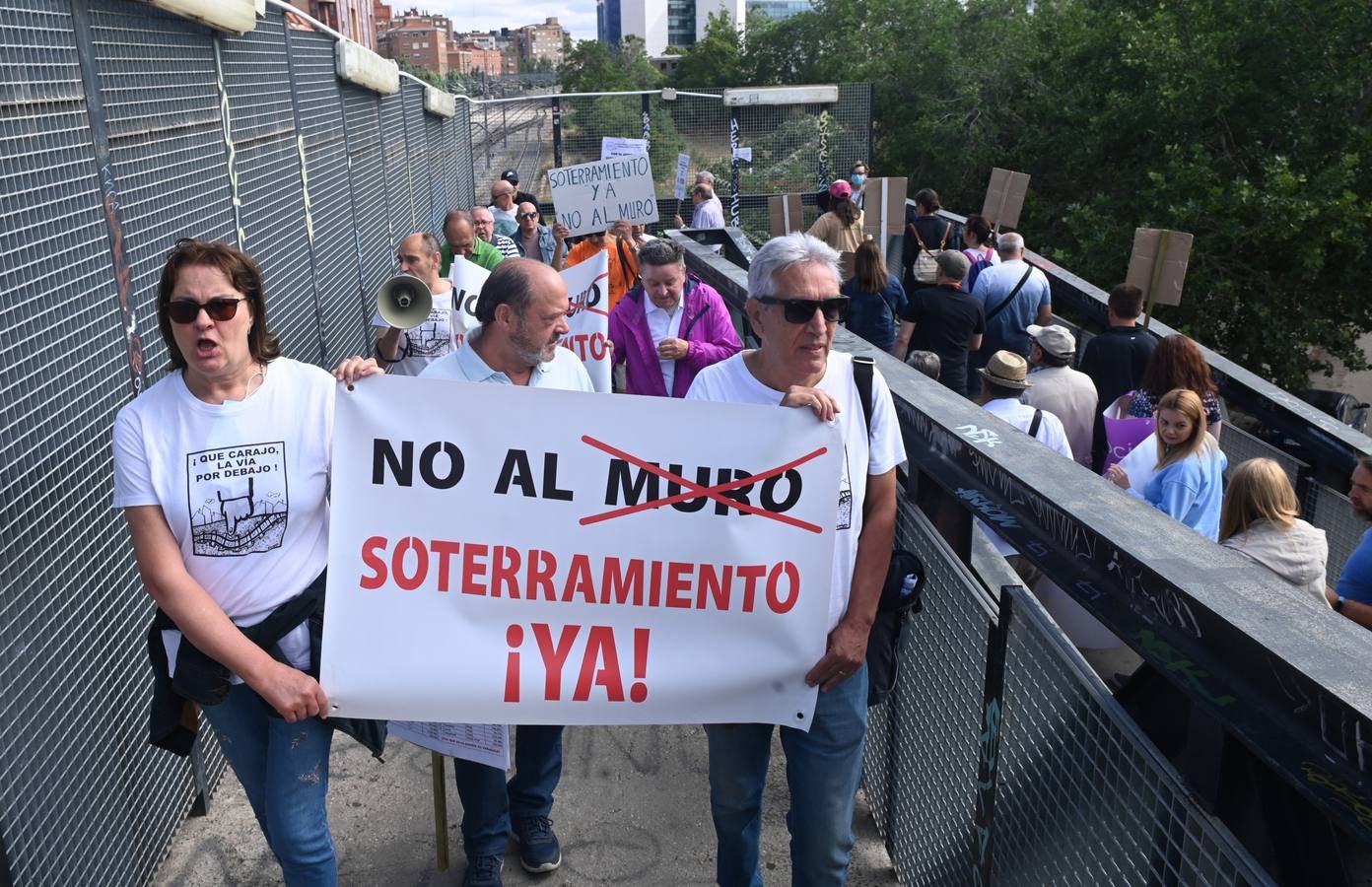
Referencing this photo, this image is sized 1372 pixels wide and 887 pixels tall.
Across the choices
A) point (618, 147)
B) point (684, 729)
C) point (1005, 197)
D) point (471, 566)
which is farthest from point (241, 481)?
point (618, 147)

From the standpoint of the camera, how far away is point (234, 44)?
599cm

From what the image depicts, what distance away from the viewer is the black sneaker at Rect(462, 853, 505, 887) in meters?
3.40

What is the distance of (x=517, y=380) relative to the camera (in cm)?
335

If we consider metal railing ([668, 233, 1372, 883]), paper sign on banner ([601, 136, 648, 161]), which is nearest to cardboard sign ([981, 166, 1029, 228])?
paper sign on banner ([601, 136, 648, 161])

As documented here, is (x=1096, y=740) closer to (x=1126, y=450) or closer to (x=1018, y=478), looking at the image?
(x=1018, y=478)

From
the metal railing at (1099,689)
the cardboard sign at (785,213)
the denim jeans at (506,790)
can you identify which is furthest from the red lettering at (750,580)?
the cardboard sign at (785,213)

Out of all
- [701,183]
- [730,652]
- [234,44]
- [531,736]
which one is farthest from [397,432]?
[701,183]

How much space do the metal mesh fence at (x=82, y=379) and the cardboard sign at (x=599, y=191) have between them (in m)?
3.74

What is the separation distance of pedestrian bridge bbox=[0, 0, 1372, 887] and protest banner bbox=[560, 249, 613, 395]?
5.35ft

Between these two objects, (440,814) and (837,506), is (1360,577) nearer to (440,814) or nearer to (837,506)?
(837,506)

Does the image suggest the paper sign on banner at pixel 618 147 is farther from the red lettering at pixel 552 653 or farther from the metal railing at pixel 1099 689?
the red lettering at pixel 552 653

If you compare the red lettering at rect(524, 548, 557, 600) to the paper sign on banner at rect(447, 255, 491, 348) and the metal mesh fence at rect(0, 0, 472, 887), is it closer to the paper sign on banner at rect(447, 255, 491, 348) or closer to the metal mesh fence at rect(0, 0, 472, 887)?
the metal mesh fence at rect(0, 0, 472, 887)

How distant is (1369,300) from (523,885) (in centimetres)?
1400

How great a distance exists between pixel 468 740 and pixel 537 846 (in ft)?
1.87
